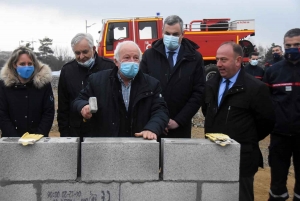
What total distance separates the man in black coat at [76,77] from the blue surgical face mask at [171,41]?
643mm

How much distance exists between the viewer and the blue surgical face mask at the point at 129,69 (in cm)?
291

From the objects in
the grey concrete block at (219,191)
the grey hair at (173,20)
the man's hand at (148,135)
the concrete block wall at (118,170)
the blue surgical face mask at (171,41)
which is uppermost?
the grey hair at (173,20)

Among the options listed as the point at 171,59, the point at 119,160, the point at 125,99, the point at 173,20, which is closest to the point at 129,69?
the point at 125,99

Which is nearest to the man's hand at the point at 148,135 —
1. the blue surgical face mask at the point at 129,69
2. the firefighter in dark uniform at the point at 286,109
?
the blue surgical face mask at the point at 129,69

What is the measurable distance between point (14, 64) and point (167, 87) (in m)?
1.58

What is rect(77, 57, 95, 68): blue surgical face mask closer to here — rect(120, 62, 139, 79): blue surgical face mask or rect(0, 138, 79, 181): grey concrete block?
rect(120, 62, 139, 79): blue surgical face mask

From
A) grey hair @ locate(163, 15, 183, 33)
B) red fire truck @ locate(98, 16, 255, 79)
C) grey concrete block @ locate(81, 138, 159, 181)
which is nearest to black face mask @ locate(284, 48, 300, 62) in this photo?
grey hair @ locate(163, 15, 183, 33)

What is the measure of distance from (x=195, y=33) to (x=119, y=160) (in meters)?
11.4

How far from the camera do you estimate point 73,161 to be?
2.71 metres

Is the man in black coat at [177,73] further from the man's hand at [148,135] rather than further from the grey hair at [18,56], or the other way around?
the grey hair at [18,56]

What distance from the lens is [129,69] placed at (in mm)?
2916

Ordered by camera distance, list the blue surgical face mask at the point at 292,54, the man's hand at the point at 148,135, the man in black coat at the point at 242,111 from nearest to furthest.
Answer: the man's hand at the point at 148,135
the man in black coat at the point at 242,111
the blue surgical face mask at the point at 292,54

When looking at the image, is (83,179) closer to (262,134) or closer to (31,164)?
(31,164)

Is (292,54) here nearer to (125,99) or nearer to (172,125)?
(172,125)
